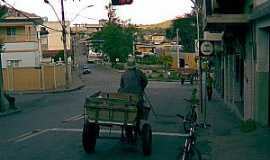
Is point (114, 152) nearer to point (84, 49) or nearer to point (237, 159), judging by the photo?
point (237, 159)

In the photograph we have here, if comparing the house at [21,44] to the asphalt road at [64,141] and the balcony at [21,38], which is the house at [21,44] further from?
the asphalt road at [64,141]

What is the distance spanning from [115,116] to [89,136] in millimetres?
888

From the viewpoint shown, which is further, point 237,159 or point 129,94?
point 129,94

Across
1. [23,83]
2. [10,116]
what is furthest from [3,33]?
[10,116]

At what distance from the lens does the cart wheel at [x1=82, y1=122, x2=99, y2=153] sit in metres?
11.4

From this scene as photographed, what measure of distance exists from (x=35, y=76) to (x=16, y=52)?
12.7 meters

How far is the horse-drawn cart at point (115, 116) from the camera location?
1088 centimetres

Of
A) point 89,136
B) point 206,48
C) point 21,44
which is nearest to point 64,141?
point 89,136

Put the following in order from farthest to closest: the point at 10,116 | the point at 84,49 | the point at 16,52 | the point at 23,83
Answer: the point at 84,49 < the point at 16,52 < the point at 23,83 < the point at 10,116

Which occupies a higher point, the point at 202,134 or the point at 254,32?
the point at 254,32

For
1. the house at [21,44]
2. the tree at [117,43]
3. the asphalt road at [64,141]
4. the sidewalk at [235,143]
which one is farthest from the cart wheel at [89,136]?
the tree at [117,43]

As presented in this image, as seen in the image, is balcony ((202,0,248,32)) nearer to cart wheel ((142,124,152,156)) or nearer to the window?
cart wheel ((142,124,152,156))

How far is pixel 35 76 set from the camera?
141ft

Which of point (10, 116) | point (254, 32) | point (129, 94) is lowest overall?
point (10, 116)
